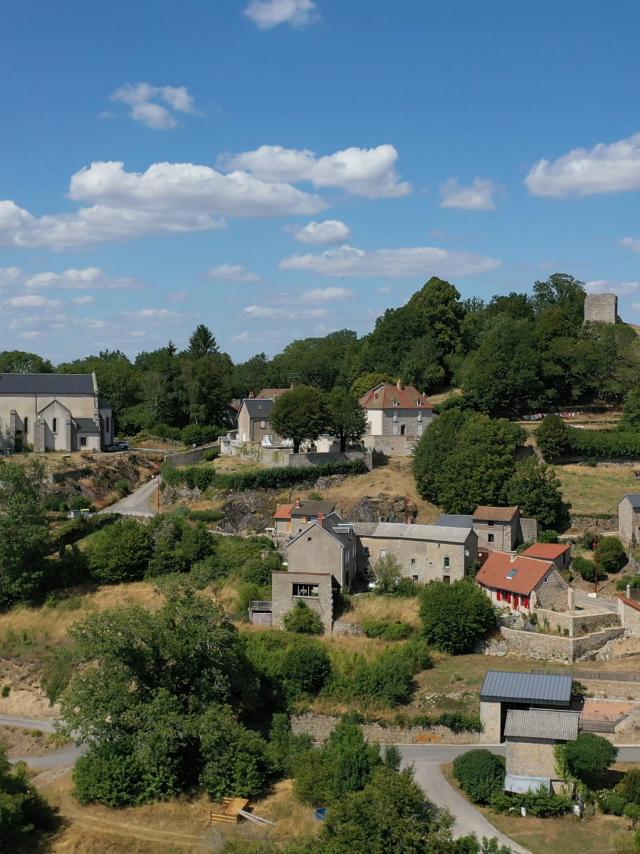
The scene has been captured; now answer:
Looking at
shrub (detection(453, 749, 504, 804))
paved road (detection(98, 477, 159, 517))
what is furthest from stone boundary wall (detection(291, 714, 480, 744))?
paved road (detection(98, 477, 159, 517))

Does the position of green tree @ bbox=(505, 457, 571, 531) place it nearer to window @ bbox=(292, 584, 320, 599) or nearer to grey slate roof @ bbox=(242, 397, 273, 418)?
window @ bbox=(292, 584, 320, 599)

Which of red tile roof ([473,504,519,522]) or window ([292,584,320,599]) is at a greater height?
red tile roof ([473,504,519,522])

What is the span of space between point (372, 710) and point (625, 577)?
1501 centimetres

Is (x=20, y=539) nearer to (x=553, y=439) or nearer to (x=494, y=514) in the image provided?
(x=494, y=514)

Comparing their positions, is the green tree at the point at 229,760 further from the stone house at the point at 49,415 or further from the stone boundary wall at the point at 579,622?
the stone house at the point at 49,415

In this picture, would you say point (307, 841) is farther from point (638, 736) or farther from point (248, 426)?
point (248, 426)

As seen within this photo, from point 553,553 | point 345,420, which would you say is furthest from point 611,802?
point 345,420

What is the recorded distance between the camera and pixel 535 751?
28172 millimetres

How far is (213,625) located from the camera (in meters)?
33.6

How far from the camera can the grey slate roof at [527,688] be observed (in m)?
30.1

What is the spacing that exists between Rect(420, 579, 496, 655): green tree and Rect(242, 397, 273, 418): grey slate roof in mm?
27226

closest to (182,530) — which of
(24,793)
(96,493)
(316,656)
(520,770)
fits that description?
(96,493)

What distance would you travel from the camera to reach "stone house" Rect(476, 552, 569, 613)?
1532 inches

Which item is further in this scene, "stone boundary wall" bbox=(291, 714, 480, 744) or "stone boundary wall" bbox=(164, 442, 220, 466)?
"stone boundary wall" bbox=(164, 442, 220, 466)
